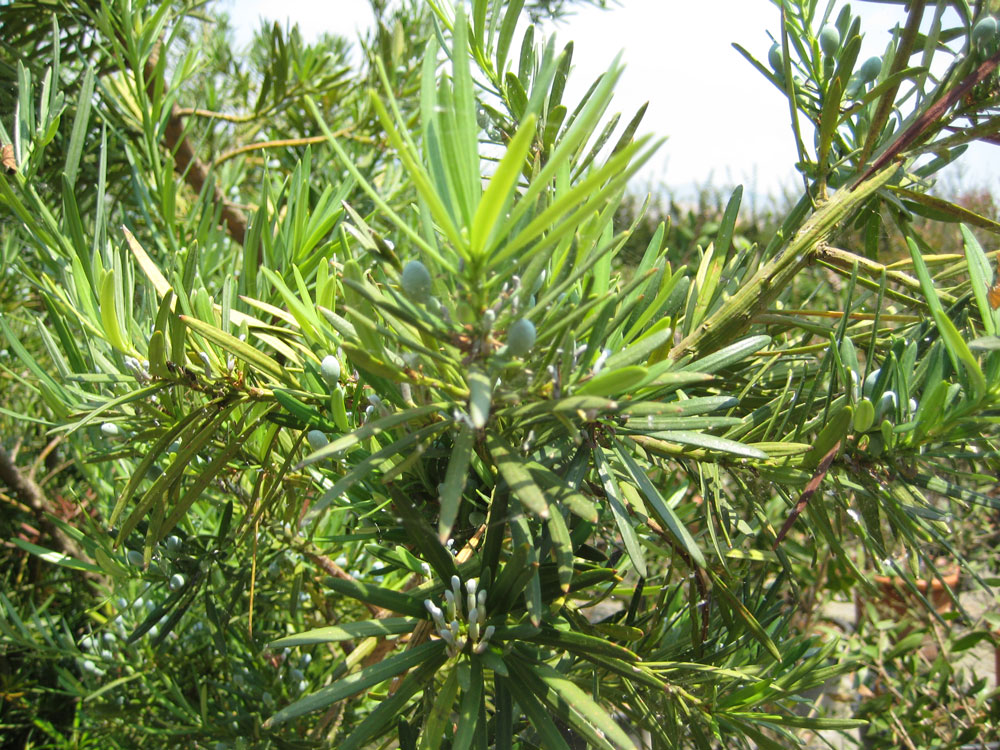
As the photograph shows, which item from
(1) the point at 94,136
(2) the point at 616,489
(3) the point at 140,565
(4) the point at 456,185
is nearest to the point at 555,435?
(2) the point at 616,489

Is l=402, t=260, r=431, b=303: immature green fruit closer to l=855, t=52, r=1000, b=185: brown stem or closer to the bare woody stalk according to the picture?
the bare woody stalk

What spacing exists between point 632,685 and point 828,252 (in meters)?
0.31

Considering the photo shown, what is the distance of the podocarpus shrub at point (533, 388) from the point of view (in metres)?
0.28

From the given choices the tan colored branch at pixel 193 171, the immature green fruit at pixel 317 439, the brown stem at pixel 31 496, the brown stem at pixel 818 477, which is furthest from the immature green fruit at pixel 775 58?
the brown stem at pixel 31 496

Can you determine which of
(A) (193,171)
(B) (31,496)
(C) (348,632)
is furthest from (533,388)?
(B) (31,496)

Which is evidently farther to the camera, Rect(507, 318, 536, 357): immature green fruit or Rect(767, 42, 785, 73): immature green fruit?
Rect(767, 42, 785, 73): immature green fruit

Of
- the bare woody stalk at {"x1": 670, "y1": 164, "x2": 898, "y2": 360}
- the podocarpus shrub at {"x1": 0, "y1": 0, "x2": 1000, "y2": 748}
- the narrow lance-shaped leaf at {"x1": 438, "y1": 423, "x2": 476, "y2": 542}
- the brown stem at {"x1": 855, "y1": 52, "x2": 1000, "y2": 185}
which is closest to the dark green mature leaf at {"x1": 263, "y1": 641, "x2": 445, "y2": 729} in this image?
the podocarpus shrub at {"x1": 0, "y1": 0, "x2": 1000, "y2": 748}

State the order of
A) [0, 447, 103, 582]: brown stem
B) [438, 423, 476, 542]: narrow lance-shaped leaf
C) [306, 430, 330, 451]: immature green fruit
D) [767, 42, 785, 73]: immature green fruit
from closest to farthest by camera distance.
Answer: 1. [438, 423, 476, 542]: narrow lance-shaped leaf
2. [306, 430, 330, 451]: immature green fruit
3. [767, 42, 785, 73]: immature green fruit
4. [0, 447, 103, 582]: brown stem

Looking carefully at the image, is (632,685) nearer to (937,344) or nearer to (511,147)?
(937,344)

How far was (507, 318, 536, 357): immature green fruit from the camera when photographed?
0.86 ft

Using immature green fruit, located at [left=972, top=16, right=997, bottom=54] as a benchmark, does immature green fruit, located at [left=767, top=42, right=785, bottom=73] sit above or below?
below

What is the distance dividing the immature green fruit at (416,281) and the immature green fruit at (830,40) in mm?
376

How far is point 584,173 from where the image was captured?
0.47 metres

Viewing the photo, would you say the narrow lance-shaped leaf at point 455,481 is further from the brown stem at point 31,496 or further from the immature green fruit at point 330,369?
the brown stem at point 31,496
